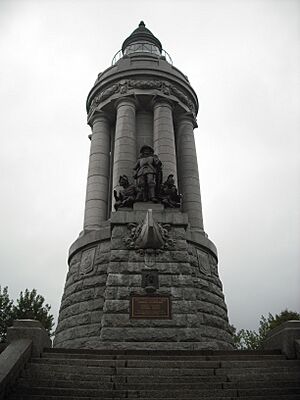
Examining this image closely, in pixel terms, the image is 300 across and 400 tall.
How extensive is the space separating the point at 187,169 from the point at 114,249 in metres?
8.62

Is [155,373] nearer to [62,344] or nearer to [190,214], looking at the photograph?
[62,344]

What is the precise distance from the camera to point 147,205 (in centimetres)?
1392

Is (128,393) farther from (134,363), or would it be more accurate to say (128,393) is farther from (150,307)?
(150,307)

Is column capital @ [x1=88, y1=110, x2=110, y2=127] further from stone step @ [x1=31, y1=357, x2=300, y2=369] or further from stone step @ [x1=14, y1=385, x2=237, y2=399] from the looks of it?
stone step @ [x1=14, y1=385, x2=237, y2=399]

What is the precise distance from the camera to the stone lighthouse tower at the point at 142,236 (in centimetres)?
1120

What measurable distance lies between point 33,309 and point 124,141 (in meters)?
20.0

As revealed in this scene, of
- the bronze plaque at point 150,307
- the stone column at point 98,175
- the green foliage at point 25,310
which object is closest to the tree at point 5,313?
the green foliage at point 25,310

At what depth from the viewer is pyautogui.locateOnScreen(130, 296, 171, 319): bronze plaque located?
11180 mm

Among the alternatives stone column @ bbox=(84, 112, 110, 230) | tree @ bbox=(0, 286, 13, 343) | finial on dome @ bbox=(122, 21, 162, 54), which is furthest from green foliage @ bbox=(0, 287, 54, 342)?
finial on dome @ bbox=(122, 21, 162, 54)

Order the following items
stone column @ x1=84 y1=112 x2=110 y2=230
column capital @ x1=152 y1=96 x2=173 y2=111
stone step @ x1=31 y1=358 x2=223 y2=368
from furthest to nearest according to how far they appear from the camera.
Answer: column capital @ x1=152 y1=96 x2=173 y2=111
stone column @ x1=84 y1=112 x2=110 y2=230
stone step @ x1=31 y1=358 x2=223 y2=368

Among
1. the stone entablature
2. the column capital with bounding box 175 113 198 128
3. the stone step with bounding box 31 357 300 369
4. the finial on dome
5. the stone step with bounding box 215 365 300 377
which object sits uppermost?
the finial on dome

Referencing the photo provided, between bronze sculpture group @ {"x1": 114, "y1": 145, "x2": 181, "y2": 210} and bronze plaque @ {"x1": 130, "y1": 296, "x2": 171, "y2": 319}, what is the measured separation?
3.87m

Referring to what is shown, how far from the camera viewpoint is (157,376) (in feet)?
24.1

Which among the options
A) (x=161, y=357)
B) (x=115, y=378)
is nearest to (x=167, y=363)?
(x=161, y=357)
